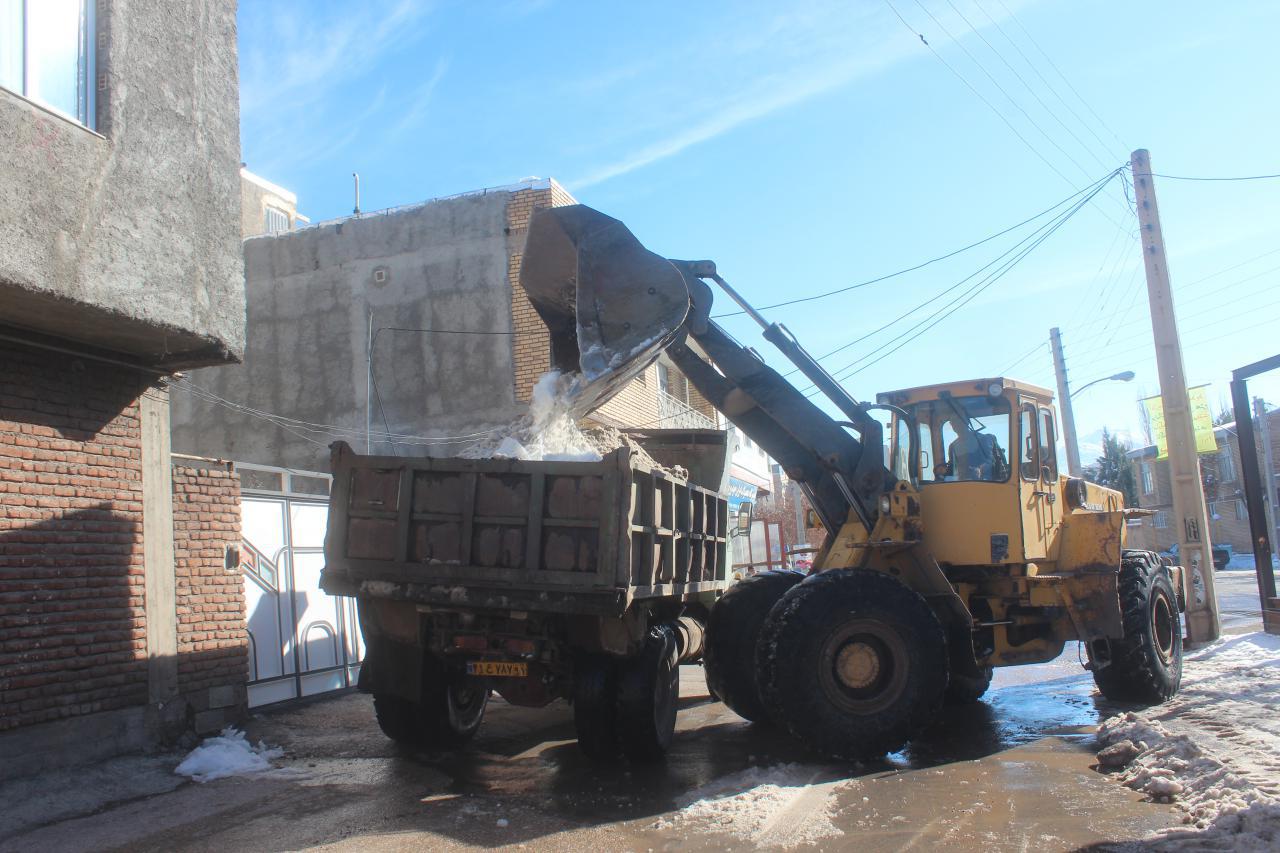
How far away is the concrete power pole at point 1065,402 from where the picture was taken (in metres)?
26.4

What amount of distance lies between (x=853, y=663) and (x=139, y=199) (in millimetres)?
6891

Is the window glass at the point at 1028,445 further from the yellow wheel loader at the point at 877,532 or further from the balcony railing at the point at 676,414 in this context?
the balcony railing at the point at 676,414

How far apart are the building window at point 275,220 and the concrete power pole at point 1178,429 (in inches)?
760

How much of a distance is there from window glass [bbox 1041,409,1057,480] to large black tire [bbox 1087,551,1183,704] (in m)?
1.41

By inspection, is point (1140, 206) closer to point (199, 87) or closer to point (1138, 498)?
point (199, 87)

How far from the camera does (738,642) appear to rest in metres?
9.19

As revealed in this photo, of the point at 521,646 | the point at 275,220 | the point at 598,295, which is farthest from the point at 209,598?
the point at 275,220

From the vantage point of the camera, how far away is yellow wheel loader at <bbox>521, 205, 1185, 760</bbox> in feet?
25.0

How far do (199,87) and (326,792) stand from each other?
6282mm

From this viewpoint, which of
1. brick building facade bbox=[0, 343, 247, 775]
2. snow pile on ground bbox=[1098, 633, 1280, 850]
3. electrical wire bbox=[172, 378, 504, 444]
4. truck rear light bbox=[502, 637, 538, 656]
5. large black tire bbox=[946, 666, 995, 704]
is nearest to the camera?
snow pile on ground bbox=[1098, 633, 1280, 850]

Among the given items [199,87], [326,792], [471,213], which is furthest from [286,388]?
A: [326,792]

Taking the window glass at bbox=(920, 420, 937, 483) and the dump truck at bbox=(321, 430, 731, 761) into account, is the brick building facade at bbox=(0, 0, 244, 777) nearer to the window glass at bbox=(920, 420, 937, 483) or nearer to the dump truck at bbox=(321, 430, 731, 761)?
the dump truck at bbox=(321, 430, 731, 761)

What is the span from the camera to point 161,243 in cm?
823

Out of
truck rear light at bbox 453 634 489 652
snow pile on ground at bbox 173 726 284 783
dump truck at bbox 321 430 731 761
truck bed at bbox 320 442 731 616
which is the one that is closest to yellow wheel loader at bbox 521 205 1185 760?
dump truck at bbox 321 430 731 761
